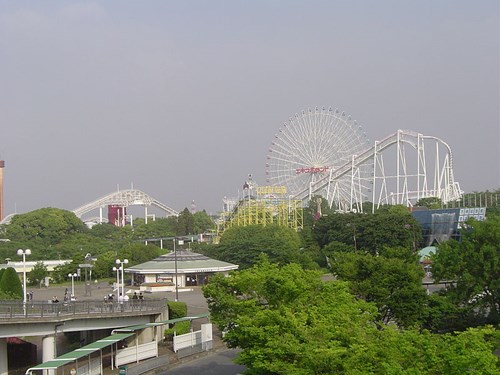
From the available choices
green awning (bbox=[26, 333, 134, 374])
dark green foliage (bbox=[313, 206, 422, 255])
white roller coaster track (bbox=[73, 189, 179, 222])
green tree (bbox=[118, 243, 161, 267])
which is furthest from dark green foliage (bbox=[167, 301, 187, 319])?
white roller coaster track (bbox=[73, 189, 179, 222])

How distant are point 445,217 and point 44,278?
4358 centimetres

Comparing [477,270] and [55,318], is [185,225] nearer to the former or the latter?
[477,270]

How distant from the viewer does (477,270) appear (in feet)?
124

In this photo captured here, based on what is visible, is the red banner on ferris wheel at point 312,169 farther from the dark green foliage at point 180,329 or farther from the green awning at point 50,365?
the green awning at point 50,365

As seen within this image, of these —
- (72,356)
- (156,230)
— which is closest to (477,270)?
(72,356)

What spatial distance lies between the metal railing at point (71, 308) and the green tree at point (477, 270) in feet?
45.3

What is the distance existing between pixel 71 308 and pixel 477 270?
730 inches

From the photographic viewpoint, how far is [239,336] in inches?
1010

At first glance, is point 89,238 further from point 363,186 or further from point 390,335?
point 390,335

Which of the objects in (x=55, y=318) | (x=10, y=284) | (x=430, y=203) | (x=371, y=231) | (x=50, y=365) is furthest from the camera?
(x=430, y=203)

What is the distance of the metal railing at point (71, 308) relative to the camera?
29062mm

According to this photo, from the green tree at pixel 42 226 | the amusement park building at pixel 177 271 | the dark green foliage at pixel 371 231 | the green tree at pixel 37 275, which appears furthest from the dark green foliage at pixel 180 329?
the green tree at pixel 42 226

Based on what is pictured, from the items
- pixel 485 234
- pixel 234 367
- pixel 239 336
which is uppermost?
pixel 485 234

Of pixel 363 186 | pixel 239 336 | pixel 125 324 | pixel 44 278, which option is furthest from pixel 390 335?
pixel 363 186
